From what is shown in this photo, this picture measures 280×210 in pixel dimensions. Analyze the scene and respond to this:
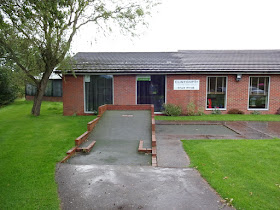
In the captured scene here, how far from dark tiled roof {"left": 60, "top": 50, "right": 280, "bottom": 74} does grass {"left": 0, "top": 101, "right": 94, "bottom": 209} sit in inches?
241

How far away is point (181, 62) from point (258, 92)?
540 cm

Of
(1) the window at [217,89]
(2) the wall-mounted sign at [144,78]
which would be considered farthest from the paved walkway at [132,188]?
(1) the window at [217,89]

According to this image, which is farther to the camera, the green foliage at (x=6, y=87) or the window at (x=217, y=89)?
the green foliage at (x=6, y=87)

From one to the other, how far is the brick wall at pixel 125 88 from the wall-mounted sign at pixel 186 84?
2787 mm

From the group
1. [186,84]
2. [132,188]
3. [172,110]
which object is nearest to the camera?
[132,188]

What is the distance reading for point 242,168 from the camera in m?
5.60

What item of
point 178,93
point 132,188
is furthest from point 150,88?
point 132,188

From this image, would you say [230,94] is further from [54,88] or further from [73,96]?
[54,88]

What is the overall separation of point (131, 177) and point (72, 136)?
4388 mm

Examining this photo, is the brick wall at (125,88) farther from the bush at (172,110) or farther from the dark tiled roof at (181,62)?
the bush at (172,110)

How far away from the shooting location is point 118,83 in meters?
15.7

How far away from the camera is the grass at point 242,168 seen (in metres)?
4.21

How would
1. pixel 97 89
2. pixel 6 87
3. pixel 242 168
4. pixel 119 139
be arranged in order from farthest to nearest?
pixel 6 87, pixel 97 89, pixel 119 139, pixel 242 168

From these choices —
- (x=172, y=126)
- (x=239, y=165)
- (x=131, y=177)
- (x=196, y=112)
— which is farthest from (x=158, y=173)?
(x=196, y=112)
